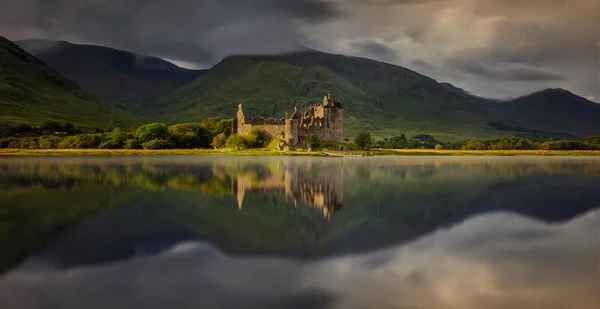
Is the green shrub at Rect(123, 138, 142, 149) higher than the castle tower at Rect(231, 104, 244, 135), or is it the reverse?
the castle tower at Rect(231, 104, 244, 135)

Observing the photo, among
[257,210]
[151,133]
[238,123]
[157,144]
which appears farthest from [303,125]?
[257,210]

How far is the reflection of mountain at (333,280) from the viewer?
9.27m

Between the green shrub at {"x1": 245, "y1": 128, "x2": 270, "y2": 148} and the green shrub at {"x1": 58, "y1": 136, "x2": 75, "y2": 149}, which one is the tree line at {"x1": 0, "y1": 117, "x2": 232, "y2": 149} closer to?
the green shrub at {"x1": 58, "y1": 136, "x2": 75, "y2": 149}

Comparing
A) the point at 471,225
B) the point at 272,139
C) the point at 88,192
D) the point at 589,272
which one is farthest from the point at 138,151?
the point at 589,272

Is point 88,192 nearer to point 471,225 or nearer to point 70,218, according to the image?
point 70,218

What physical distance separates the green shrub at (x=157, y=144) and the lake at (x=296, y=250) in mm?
62393

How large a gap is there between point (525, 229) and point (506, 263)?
17.3 ft

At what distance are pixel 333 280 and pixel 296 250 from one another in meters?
2.95

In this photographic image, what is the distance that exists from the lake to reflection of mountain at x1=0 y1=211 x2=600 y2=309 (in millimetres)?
37

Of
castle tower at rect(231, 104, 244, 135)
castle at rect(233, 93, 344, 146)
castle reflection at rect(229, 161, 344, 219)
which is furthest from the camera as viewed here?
castle tower at rect(231, 104, 244, 135)

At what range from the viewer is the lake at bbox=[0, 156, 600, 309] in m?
9.62

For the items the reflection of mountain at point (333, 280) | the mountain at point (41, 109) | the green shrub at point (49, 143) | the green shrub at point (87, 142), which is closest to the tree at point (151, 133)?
the green shrub at point (87, 142)

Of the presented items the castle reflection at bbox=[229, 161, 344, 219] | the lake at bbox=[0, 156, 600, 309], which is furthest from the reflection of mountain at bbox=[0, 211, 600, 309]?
the castle reflection at bbox=[229, 161, 344, 219]

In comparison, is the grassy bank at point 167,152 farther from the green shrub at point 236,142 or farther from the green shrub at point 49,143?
the green shrub at point 49,143
